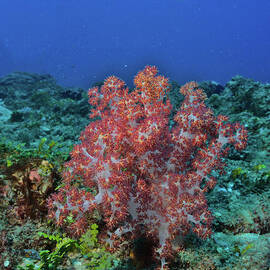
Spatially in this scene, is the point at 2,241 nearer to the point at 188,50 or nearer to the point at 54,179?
the point at 54,179

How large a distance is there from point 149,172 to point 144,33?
16186cm

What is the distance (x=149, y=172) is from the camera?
309 centimetres

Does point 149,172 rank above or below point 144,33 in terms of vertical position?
below

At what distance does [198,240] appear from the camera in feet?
10.2

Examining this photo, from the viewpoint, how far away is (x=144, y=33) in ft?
488

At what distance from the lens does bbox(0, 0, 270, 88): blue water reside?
12875 cm

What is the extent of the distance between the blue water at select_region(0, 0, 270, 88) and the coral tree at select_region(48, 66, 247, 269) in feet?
389

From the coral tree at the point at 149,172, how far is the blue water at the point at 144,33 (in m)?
119

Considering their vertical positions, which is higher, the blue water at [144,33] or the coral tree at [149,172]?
the blue water at [144,33]

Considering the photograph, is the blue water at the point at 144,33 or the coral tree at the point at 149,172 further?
the blue water at the point at 144,33

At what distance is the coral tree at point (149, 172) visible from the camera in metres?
2.83

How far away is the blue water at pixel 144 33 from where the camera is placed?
128750 millimetres

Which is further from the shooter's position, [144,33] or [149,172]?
[144,33]

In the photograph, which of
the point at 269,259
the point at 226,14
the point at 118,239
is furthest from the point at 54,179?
the point at 226,14
